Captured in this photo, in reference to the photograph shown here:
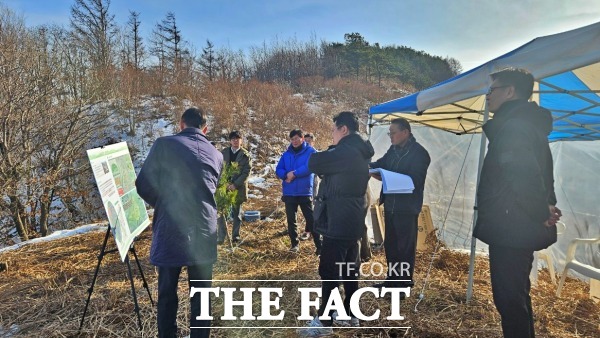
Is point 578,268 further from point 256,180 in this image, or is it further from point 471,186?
point 256,180

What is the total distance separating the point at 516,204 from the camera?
74.2 inches

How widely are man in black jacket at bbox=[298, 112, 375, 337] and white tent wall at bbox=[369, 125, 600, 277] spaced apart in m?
2.18

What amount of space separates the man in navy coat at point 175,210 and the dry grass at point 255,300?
0.79 m

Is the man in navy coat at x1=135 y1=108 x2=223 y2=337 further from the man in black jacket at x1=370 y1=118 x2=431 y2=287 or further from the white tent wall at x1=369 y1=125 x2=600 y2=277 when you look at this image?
the white tent wall at x1=369 y1=125 x2=600 y2=277

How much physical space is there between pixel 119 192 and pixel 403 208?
259 cm

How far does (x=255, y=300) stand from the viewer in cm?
338

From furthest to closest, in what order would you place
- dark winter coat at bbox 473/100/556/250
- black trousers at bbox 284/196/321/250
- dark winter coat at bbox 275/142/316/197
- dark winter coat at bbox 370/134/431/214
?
1. black trousers at bbox 284/196/321/250
2. dark winter coat at bbox 275/142/316/197
3. dark winter coat at bbox 370/134/431/214
4. dark winter coat at bbox 473/100/556/250

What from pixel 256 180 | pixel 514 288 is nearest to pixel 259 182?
pixel 256 180

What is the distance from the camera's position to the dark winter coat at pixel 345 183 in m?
2.55

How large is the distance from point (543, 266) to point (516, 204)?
413cm

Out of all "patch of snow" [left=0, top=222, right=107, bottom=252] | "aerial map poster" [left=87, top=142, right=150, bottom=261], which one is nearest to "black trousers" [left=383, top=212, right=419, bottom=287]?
"aerial map poster" [left=87, top=142, right=150, bottom=261]

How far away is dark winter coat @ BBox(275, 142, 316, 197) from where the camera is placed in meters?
4.52

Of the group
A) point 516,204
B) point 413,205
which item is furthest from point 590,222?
point 516,204

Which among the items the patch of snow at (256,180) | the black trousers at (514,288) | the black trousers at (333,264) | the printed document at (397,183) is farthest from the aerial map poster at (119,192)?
the patch of snow at (256,180)
